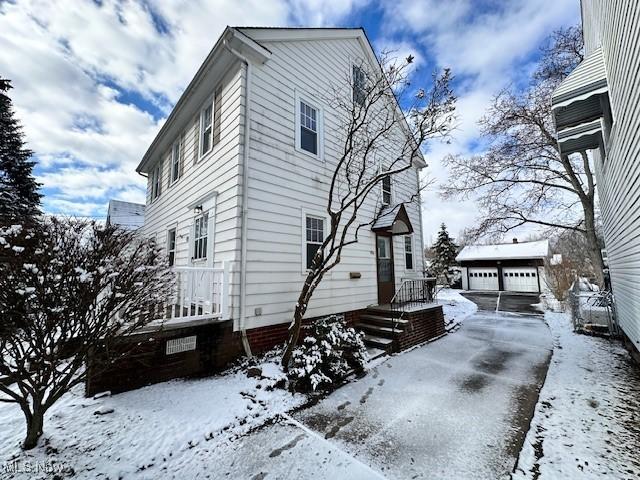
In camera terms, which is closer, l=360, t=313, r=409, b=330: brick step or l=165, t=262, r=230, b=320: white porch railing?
l=165, t=262, r=230, b=320: white porch railing

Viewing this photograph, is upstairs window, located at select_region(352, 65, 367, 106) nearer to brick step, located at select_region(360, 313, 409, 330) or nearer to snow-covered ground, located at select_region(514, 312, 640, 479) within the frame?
brick step, located at select_region(360, 313, 409, 330)

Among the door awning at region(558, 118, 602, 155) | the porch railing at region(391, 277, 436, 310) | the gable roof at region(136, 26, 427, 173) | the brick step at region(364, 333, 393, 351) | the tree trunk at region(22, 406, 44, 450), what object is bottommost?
the brick step at region(364, 333, 393, 351)

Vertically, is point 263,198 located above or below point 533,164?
below

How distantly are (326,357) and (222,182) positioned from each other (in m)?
4.49

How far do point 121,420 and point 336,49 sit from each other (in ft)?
34.6

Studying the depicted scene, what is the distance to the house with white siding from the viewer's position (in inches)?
217

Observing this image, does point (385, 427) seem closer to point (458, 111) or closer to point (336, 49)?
point (458, 111)

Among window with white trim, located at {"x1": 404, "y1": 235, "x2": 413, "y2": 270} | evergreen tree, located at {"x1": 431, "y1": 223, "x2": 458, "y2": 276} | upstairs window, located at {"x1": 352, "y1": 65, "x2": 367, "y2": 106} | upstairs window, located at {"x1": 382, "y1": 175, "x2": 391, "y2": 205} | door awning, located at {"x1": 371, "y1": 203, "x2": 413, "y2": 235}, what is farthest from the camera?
evergreen tree, located at {"x1": 431, "y1": 223, "x2": 458, "y2": 276}

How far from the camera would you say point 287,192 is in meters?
6.52

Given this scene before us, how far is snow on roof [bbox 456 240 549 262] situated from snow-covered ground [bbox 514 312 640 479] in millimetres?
17217

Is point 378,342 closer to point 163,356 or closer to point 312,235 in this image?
point 312,235

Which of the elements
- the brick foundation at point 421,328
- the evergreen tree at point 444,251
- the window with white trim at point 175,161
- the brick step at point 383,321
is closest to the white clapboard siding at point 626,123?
the brick foundation at point 421,328

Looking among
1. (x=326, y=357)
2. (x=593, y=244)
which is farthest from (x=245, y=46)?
(x=593, y=244)

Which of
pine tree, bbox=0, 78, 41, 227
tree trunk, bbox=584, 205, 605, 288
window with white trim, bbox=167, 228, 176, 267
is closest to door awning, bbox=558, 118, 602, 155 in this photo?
tree trunk, bbox=584, 205, 605, 288
